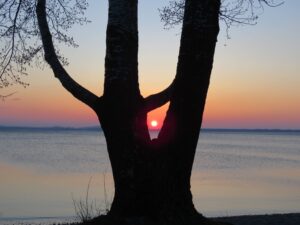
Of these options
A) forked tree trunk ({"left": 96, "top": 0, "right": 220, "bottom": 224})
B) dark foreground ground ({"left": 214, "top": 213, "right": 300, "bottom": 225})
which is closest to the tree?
forked tree trunk ({"left": 96, "top": 0, "right": 220, "bottom": 224})

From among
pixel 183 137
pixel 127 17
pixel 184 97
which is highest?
pixel 127 17

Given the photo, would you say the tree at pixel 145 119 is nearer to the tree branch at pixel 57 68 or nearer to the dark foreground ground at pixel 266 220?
the tree branch at pixel 57 68

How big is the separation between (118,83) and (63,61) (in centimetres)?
227

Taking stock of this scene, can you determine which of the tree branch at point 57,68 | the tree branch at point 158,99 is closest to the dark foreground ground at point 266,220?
the tree branch at point 158,99

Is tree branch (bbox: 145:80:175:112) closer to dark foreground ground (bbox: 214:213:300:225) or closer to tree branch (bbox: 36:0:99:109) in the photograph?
tree branch (bbox: 36:0:99:109)

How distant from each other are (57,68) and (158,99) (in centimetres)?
155

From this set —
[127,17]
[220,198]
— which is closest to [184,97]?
[127,17]

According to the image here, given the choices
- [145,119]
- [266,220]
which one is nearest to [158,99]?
[145,119]

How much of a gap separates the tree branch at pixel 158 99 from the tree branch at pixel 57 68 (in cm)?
69

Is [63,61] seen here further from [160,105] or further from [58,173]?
[58,173]

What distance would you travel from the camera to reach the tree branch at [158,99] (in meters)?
7.45

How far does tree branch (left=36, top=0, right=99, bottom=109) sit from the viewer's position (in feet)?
24.7

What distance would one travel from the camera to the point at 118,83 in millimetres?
7145

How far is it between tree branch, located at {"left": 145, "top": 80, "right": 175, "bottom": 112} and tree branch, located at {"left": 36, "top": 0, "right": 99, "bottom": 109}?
69 centimetres
